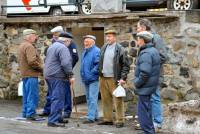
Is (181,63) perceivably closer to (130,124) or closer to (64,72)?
(130,124)

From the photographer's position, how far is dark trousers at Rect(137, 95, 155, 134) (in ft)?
28.3

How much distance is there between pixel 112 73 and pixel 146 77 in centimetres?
154

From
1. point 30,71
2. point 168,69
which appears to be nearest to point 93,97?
point 30,71

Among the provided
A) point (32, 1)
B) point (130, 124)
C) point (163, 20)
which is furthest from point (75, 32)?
point (32, 1)

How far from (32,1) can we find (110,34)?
838cm

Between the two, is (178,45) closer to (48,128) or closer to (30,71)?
(30,71)

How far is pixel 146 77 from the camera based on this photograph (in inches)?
333

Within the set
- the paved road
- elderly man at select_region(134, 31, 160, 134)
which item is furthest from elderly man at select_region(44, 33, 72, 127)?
elderly man at select_region(134, 31, 160, 134)

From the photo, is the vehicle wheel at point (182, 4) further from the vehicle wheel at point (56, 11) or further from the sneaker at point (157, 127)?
the vehicle wheel at point (56, 11)

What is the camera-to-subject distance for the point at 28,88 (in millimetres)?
10562

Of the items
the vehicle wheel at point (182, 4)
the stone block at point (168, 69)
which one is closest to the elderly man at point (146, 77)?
the stone block at point (168, 69)

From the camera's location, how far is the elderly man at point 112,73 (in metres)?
9.78

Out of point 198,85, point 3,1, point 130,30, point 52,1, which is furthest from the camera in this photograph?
point 52,1

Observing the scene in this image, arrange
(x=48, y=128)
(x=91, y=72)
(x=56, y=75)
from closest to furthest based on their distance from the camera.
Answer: (x=48, y=128)
(x=56, y=75)
(x=91, y=72)
